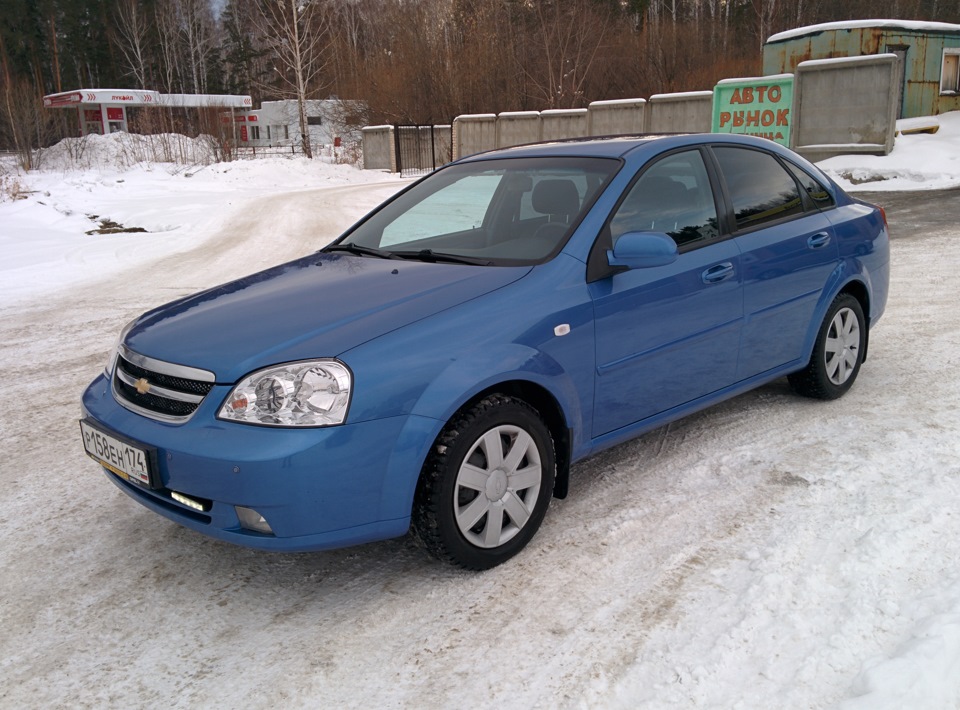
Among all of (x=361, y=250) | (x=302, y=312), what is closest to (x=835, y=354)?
(x=361, y=250)

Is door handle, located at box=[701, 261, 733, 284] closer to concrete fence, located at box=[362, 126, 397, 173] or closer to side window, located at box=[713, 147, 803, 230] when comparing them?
side window, located at box=[713, 147, 803, 230]

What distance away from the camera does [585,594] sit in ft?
9.31

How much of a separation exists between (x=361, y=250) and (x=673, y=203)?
1.54m

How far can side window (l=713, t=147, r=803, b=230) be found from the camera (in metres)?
4.08

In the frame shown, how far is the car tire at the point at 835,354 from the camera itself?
452 centimetres

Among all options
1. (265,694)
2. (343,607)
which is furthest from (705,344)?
(265,694)

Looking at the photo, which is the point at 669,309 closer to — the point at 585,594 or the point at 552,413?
the point at 552,413

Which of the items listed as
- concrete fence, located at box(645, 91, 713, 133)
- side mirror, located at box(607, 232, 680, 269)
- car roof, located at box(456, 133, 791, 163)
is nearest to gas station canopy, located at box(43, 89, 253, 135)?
concrete fence, located at box(645, 91, 713, 133)

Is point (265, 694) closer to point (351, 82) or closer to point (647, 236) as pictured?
point (647, 236)

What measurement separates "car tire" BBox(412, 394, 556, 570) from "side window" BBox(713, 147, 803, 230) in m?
1.76

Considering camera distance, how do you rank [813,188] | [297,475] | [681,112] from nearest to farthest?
[297,475], [813,188], [681,112]

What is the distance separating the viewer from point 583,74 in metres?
36.2

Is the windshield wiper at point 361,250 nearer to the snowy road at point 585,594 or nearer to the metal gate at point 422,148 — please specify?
the snowy road at point 585,594

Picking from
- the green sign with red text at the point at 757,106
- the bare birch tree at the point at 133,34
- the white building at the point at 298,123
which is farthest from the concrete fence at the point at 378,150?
the bare birch tree at the point at 133,34
